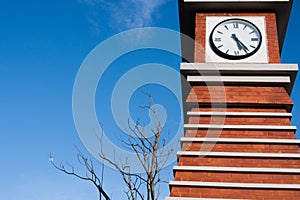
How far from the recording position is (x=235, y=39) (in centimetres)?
690

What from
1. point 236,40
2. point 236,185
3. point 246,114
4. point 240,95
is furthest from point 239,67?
point 236,185

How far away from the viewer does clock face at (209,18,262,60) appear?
22.3ft

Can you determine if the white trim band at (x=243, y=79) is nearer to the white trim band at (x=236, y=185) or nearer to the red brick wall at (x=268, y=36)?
the red brick wall at (x=268, y=36)

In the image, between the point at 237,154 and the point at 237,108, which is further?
the point at 237,108

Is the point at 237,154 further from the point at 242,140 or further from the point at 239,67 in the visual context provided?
the point at 239,67

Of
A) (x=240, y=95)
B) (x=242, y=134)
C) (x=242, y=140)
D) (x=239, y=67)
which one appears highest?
(x=239, y=67)

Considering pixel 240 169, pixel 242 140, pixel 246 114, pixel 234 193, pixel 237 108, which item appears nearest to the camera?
pixel 234 193

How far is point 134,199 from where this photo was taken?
7.46 meters

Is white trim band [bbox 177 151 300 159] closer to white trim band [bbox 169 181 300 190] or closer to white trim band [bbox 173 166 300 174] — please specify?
white trim band [bbox 173 166 300 174]

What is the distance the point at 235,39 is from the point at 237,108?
123cm

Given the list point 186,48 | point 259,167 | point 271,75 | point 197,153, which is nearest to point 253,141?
point 259,167

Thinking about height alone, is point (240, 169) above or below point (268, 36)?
below

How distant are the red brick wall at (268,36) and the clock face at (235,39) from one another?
0.51ft

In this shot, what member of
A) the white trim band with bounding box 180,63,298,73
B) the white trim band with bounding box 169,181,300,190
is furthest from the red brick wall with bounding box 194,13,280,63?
the white trim band with bounding box 169,181,300,190
